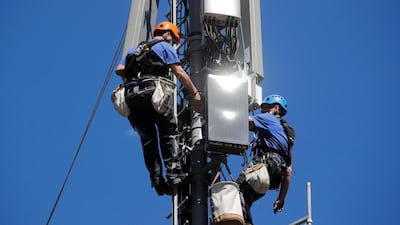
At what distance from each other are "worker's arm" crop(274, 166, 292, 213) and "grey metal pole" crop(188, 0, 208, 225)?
1.26 meters

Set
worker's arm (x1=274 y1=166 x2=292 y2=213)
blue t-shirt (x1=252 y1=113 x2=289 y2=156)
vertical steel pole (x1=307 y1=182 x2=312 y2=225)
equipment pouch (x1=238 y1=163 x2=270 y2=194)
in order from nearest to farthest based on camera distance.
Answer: vertical steel pole (x1=307 y1=182 x2=312 y2=225) → equipment pouch (x1=238 y1=163 x2=270 y2=194) → blue t-shirt (x1=252 y1=113 x2=289 y2=156) → worker's arm (x1=274 y1=166 x2=292 y2=213)

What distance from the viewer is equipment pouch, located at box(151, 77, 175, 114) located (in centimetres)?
973

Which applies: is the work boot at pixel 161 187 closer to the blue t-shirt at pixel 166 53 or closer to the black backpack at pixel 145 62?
the black backpack at pixel 145 62

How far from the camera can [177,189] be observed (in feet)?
32.8

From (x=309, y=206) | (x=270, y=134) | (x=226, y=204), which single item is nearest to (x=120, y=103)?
(x=226, y=204)

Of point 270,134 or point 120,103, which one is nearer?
point 120,103

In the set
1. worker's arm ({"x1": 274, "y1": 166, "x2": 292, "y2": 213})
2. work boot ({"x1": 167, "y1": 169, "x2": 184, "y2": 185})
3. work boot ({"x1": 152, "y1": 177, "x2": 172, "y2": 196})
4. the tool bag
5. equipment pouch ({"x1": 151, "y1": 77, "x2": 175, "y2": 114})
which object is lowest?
the tool bag

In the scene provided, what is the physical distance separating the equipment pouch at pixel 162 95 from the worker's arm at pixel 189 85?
Answer: 0.17 m

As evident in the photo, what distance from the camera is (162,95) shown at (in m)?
9.77

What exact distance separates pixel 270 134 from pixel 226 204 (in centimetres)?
144

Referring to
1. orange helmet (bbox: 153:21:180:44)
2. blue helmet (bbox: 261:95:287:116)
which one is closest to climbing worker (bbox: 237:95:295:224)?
blue helmet (bbox: 261:95:287:116)

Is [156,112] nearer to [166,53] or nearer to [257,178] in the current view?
[166,53]

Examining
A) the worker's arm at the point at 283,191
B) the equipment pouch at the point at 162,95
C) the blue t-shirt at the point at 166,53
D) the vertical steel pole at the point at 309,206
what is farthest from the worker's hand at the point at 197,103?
the worker's arm at the point at 283,191

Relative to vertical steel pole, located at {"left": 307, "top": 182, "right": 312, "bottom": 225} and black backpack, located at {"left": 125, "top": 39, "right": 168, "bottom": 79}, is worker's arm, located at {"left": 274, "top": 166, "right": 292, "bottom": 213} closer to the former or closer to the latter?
vertical steel pole, located at {"left": 307, "top": 182, "right": 312, "bottom": 225}
